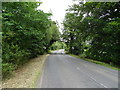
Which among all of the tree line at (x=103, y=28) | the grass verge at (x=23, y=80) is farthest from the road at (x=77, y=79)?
the tree line at (x=103, y=28)

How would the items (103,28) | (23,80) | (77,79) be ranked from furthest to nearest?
(103,28) < (77,79) < (23,80)

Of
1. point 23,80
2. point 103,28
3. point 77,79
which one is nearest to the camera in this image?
point 23,80

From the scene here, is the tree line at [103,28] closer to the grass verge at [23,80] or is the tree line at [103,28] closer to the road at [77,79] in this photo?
the road at [77,79]

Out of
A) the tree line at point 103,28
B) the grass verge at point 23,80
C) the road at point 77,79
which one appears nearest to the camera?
the grass verge at point 23,80

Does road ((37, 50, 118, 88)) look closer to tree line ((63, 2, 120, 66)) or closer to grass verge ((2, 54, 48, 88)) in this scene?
grass verge ((2, 54, 48, 88))

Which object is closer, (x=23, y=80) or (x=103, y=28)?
(x=23, y=80)

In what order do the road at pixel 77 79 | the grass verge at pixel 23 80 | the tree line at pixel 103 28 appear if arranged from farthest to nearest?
1. the tree line at pixel 103 28
2. the road at pixel 77 79
3. the grass verge at pixel 23 80

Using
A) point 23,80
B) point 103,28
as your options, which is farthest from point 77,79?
point 103,28

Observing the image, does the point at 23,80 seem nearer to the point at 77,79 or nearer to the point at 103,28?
the point at 77,79

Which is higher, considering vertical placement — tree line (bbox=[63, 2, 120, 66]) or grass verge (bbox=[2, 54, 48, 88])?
tree line (bbox=[63, 2, 120, 66])

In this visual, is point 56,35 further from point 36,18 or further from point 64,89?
point 64,89

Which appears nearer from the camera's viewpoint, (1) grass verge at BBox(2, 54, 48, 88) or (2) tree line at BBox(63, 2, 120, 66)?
(1) grass verge at BBox(2, 54, 48, 88)

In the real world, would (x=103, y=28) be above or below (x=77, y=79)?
above

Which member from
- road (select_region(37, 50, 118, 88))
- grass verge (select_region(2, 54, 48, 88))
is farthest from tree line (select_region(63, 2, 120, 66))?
grass verge (select_region(2, 54, 48, 88))
